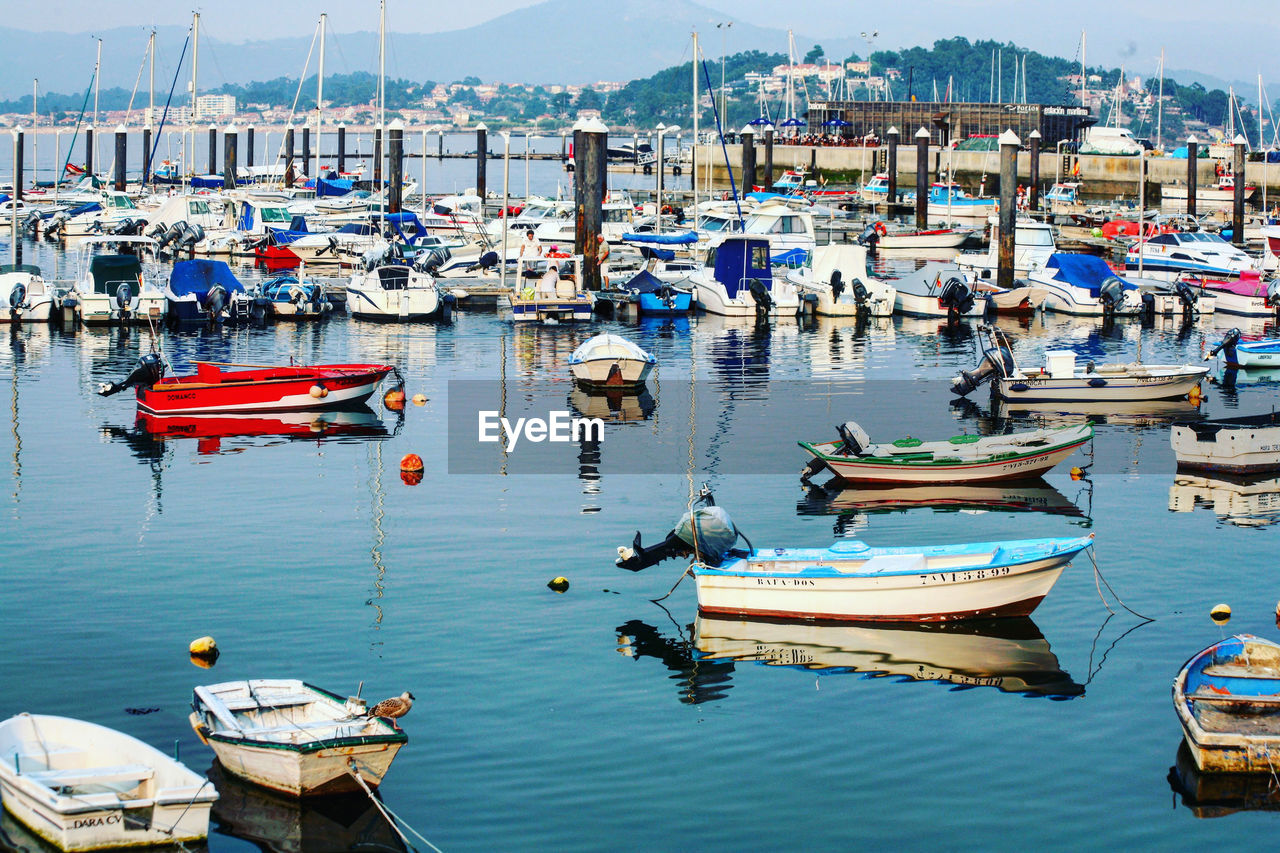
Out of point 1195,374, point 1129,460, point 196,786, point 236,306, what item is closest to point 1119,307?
point 1195,374

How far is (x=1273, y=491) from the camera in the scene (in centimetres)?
2705

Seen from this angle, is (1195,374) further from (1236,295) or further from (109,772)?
(109,772)

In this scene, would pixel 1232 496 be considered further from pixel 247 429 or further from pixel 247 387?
pixel 247 387

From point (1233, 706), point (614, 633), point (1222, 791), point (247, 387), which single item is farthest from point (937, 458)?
point (247, 387)

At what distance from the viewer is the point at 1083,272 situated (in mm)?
50562

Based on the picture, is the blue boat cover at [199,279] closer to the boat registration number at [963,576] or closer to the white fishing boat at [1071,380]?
the white fishing boat at [1071,380]

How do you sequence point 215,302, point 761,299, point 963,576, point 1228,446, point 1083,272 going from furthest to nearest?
point 1083,272
point 761,299
point 215,302
point 1228,446
point 963,576

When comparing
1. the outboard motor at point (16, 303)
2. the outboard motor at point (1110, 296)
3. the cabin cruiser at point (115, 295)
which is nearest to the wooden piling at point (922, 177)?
the outboard motor at point (1110, 296)

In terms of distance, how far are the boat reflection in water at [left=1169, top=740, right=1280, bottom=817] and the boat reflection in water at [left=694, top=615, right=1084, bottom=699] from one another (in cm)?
238

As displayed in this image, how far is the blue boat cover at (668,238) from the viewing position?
6125cm

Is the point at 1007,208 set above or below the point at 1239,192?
below

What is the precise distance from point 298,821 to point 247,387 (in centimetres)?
2001

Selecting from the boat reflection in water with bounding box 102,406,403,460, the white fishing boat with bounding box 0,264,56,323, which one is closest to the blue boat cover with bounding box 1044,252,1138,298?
the boat reflection in water with bounding box 102,406,403,460

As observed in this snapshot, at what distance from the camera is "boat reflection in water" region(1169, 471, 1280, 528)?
25.2 m
